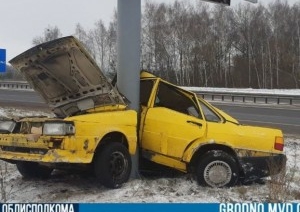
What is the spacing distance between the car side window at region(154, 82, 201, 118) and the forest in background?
4940 cm

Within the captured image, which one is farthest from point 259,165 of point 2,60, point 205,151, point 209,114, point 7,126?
point 2,60

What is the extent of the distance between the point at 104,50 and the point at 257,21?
23.1 m

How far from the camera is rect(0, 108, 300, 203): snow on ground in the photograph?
20.4ft

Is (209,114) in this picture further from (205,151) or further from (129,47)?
(129,47)

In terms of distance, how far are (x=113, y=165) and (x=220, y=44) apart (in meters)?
55.2

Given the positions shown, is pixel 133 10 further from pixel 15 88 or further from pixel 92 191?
pixel 15 88

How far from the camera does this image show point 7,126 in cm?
678

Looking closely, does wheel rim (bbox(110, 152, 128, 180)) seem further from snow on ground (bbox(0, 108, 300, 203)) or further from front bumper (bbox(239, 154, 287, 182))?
front bumper (bbox(239, 154, 287, 182))

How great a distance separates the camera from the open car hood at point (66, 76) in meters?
6.47

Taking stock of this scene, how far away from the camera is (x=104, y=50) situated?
70.4 m

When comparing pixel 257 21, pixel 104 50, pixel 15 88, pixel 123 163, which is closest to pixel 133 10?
pixel 123 163

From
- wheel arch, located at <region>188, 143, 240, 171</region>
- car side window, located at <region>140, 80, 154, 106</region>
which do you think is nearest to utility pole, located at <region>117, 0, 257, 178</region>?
car side window, located at <region>140, 80, 154, 106</region>

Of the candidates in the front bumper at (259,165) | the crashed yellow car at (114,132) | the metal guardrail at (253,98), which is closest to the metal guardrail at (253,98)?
the metal guardrail at (253,98)

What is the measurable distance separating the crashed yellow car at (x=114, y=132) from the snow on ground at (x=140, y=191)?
212 mm
